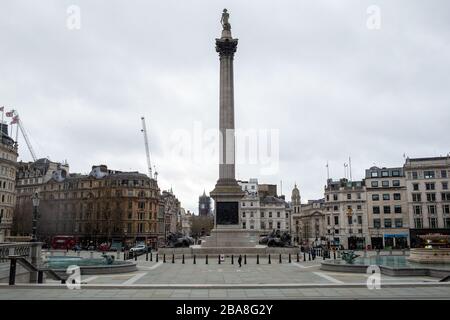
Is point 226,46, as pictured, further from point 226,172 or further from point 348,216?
point 348,216

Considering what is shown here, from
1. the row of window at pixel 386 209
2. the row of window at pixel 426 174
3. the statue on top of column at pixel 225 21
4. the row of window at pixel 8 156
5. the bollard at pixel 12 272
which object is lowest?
the bollard at pixel 12 272

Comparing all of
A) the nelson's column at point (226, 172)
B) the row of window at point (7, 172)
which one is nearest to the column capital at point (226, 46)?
the nelson's column at point (226, 172)

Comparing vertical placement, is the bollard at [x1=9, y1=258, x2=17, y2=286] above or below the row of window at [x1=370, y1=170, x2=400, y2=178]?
below

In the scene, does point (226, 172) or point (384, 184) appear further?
point (384, 184)

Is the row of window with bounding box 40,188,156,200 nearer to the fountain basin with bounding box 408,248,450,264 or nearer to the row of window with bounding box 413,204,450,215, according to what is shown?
the row of window with bounding box 413,204,450,215

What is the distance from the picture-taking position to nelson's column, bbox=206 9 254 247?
52.5 metres

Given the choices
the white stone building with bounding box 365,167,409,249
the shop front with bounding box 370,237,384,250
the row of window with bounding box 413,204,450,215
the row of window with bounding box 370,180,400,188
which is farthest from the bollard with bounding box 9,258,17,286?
the row of window with bounding box 370,180,400,188

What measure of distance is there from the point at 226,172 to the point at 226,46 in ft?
60.3

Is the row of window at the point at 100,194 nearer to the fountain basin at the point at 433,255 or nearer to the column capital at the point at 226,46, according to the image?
the column capital at the point at 226,46

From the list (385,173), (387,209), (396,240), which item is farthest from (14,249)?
(385,173)

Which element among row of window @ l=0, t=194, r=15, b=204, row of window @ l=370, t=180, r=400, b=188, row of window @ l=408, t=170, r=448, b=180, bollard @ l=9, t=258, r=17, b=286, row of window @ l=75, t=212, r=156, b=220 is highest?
row of window @ l=408, t=170, r=448, b=180

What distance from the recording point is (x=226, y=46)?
5966cm

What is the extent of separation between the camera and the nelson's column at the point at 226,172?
5253 centimetres
